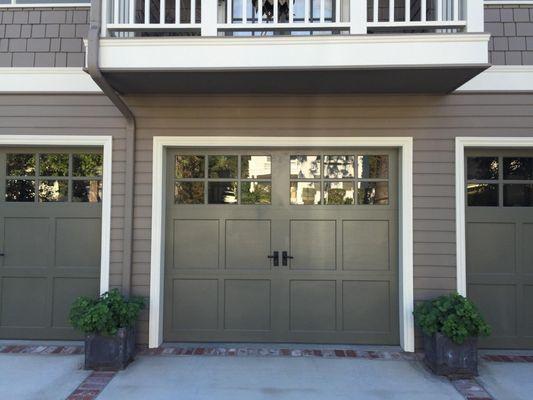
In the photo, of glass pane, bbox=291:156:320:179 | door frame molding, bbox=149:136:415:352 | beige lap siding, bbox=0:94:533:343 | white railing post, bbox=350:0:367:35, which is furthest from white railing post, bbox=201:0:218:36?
glass pane, bbox=291:156:320:179

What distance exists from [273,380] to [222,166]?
222cm

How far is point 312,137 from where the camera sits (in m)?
4.79

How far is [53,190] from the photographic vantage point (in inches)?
198

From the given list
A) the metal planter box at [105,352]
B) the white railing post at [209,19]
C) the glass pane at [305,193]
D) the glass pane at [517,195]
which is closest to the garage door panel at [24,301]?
the metal planter box at [105,352]

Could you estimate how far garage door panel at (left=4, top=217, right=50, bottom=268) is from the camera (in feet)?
16.4

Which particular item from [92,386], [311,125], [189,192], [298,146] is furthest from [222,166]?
[92,386]

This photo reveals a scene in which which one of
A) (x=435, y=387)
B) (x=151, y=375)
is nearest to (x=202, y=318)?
(x=151, y=375)

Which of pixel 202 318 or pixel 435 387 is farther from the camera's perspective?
pixel 202 318

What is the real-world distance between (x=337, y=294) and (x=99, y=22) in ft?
11.4

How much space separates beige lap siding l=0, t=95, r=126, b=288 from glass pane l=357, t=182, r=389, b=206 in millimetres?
2502

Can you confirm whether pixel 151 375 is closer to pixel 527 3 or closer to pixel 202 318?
pixel 202 318

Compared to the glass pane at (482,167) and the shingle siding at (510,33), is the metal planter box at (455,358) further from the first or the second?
the shingle siding at (510,33)

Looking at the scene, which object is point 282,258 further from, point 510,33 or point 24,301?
point 510,33

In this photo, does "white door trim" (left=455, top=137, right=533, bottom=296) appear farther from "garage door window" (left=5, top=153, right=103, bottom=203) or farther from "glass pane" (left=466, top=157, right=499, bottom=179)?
"garage door window" (left=5, top=153, right=103, bottom=203)
